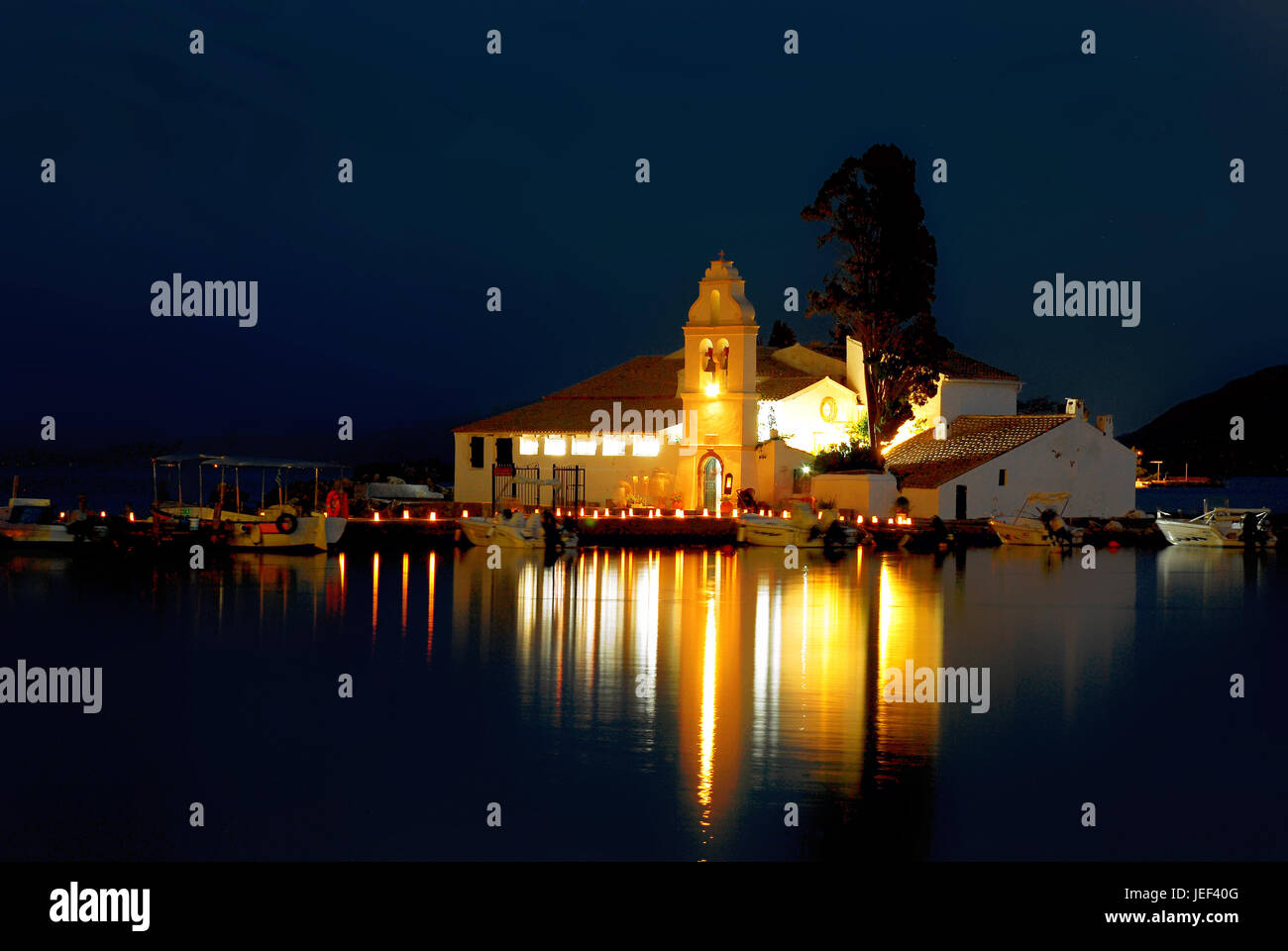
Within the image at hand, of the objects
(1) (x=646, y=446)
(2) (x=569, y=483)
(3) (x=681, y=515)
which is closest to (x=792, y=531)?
(3) (x=681, y=515)

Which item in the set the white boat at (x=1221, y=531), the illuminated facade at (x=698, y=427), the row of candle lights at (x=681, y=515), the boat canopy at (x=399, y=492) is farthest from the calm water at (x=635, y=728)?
the boat canopy at (x=399, y=492)

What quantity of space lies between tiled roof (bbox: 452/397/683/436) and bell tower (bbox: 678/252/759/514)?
2.51 meters

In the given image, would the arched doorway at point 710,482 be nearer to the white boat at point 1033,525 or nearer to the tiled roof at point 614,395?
the tiled roof at point 614,395

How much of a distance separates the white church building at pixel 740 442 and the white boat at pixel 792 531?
2.08 meters

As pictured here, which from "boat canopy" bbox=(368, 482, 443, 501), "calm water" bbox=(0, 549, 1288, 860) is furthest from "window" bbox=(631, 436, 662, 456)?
"calm water" bbox=(0, 549, 1288, 860)

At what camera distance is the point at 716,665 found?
21625 mm

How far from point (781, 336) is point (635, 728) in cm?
5698

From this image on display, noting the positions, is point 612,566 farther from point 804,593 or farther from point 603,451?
point 603,451

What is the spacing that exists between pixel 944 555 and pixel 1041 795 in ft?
103

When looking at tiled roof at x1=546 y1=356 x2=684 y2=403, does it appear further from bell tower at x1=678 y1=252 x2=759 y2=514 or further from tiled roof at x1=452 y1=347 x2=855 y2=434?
bell tower at x1=678 y1=252 x2=759 y2=514

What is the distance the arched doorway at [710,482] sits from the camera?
157 ft
